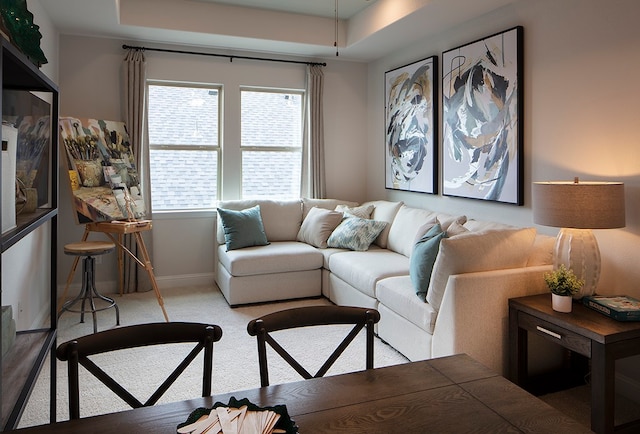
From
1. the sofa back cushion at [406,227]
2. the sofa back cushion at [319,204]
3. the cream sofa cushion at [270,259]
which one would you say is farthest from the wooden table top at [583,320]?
the sofa back cushion at [319,204]

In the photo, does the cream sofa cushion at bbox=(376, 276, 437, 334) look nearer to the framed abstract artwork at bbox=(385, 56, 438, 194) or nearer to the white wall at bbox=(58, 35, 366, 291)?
the framed abstract artwork at bbox=(385, 56, 438, 194)

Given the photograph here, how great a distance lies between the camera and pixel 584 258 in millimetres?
2723

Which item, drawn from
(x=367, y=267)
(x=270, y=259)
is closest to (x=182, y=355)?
(x=270, y=259)

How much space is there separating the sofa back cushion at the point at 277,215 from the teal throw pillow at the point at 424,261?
7.13 feet

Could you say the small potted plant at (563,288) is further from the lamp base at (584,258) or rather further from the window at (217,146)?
the window at (217,146)

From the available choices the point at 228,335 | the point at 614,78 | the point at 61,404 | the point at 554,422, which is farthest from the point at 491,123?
the point at 61,404

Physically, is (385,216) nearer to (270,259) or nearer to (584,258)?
(270,259)

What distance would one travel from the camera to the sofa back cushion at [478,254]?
2791 mm

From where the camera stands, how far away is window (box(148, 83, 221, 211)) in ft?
16.7

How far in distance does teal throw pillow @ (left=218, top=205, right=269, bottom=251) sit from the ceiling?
1768 millimetres

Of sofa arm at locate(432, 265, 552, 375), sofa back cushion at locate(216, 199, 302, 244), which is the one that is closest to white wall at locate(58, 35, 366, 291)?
sofa back cushion at locate(216, 199, 302, 244)

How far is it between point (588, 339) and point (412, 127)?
3.01 metres

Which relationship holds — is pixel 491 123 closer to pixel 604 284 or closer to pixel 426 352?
pixel 604 284

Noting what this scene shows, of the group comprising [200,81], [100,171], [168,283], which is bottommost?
[168,283]
